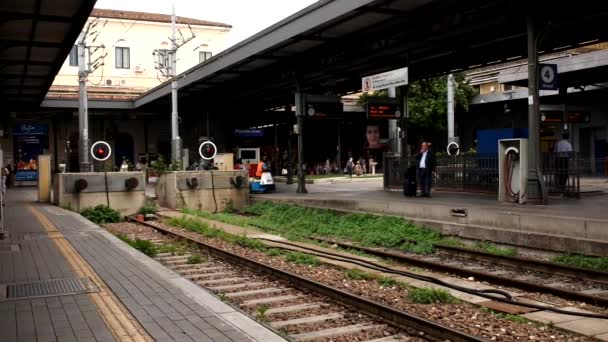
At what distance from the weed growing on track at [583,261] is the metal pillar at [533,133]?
3.82m

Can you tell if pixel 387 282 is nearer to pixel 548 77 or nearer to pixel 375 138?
pixel 548 77

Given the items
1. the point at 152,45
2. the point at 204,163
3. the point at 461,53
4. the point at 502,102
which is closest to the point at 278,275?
the point at 461,53

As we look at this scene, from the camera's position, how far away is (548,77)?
14828 millimetres

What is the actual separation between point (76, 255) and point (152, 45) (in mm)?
50281

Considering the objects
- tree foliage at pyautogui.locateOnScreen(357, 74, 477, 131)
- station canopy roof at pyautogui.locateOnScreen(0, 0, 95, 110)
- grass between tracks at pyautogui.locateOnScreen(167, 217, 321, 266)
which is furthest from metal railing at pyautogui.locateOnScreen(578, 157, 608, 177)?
station canopy roof at pyautogui.locateOnScreen(0, 0, 95, 110)

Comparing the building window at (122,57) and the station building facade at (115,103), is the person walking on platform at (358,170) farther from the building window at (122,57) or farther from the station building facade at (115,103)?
the building window at (122,57)

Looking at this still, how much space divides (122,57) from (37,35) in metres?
44.3

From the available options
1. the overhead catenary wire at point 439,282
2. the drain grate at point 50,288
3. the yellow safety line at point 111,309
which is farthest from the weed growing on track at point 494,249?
the drain grate at point 50,288

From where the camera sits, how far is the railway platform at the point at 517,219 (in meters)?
10.6

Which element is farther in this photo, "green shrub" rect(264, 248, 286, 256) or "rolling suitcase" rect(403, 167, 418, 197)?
"rolling suitcase" rect(403, 167, 418, 197)

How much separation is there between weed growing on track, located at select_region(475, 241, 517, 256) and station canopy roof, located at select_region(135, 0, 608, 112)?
5.46 metres

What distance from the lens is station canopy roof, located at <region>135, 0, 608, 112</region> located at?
14883mm

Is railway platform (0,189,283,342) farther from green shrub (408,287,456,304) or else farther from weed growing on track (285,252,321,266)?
weed growing on track (285,252,321,266)

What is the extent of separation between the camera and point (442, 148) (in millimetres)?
46062
